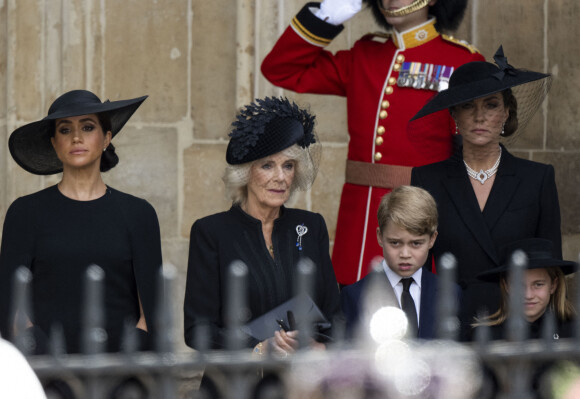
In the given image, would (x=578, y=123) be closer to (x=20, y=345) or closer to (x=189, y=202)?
(x=189, y=202)

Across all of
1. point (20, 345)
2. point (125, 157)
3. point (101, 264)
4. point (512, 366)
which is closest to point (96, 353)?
point (20, 345)

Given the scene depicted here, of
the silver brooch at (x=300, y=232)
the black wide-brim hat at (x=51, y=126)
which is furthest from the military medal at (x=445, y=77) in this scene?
the black wide-brim hat at (x=51, y=126)

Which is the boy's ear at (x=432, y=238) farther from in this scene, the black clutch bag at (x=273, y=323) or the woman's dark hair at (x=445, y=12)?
the woman's dark hair at (x=445, y=12)

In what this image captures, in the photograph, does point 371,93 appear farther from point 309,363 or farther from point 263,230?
point 309,363

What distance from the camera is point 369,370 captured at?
2078mm

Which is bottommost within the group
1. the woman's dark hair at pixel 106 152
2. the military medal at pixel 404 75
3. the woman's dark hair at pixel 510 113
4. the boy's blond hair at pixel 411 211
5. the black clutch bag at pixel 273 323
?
the black clutch bag at pixel 273 323

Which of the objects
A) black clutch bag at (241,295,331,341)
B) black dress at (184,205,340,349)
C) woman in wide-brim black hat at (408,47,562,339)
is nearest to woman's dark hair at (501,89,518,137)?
woman in wide-brim black hat at (408,47,562,339)

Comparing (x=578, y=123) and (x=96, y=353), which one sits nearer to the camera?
(x=96, y=353)

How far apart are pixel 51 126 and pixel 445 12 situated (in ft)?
5.24

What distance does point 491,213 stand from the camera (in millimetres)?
3672

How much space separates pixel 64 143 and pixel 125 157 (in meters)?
1.47

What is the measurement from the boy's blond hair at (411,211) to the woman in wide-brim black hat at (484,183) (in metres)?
0.23

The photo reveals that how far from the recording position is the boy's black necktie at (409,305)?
10.7ft

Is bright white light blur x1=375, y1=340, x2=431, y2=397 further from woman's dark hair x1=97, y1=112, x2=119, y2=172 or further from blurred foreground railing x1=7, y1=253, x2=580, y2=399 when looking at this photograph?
woman's dark hair x1=97, y1=112, x2=119, y2=172
